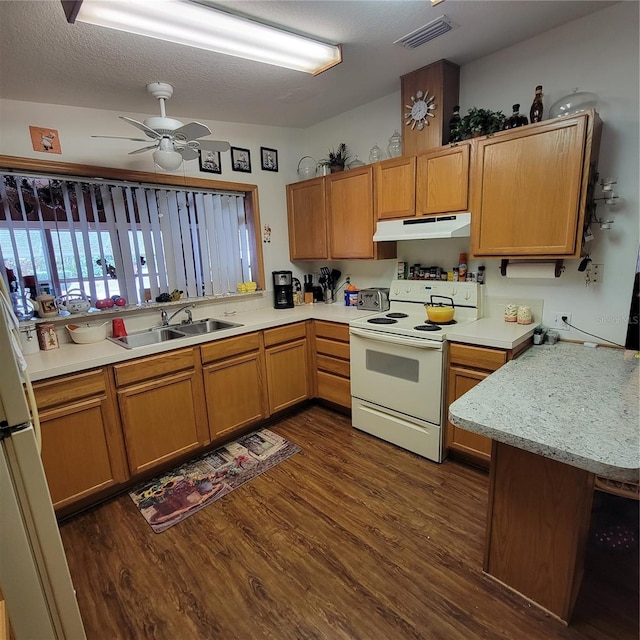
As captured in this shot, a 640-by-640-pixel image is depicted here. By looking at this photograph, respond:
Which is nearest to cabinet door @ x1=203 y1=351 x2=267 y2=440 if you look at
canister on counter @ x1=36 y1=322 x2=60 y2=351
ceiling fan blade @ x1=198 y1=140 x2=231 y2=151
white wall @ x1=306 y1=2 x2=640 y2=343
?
canister on counter @ x1=36 y1=322 x2=60 y2=351

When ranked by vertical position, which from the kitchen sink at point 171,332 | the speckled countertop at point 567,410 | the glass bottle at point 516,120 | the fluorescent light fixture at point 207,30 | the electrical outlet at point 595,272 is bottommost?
the speckled countertop at point 567,410

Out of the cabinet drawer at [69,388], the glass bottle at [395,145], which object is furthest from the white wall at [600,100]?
the cabinet drawer at [69,388]

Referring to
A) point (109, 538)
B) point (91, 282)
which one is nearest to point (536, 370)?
point (109, 538)

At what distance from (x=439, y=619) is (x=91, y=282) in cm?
285

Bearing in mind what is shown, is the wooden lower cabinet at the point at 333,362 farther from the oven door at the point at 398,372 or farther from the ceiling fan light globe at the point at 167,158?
the ceiling fan light globe at the point at 167,158

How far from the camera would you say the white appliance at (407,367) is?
2377 mm

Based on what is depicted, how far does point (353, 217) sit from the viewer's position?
3.10 meters

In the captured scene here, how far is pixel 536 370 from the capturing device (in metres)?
1.82

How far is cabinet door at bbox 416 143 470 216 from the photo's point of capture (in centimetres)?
236

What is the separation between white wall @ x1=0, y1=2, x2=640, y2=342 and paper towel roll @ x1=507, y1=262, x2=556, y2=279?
0.48 ft

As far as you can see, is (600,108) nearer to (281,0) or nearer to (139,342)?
(281,0)

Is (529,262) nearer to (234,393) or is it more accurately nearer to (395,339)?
(395,339)

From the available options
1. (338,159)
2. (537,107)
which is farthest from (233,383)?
(537,107)

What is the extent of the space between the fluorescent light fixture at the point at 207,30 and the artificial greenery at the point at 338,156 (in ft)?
3.49
